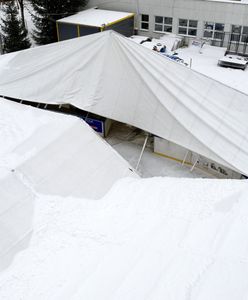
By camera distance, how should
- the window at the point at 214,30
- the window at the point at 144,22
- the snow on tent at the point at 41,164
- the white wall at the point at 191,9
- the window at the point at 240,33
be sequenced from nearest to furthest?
the snow on tent at the point at 41,164 < the white wall at the point at 191,9 < the window at the point at 240,33 < the window at the point at 214,30 < the window at the point at 144,22

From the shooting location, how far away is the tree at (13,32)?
16.9 meters

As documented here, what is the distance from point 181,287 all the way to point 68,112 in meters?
8.17

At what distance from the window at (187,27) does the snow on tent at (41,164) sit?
1223 cm

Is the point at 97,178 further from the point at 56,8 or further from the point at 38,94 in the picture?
the point at 56,8

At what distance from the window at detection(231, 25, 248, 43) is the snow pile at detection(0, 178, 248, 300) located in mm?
12922

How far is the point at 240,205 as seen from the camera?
5707mm

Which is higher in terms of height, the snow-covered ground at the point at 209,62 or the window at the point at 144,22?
the window at the point at 144,22

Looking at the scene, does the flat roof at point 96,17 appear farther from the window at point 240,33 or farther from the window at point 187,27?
the window at point 240,33

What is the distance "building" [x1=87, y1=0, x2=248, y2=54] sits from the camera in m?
17.2

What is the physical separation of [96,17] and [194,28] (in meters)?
5.00

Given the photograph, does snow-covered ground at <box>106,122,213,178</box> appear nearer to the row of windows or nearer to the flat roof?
the flat roof

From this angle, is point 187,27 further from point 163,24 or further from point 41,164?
point 41,164

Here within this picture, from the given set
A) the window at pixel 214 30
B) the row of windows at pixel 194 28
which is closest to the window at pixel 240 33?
the row of windows at pixel 194 28

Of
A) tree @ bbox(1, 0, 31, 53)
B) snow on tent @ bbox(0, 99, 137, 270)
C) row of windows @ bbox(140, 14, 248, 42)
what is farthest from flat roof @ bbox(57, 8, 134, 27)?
snow on tent @ bbox(0, 99, 137, 270)
